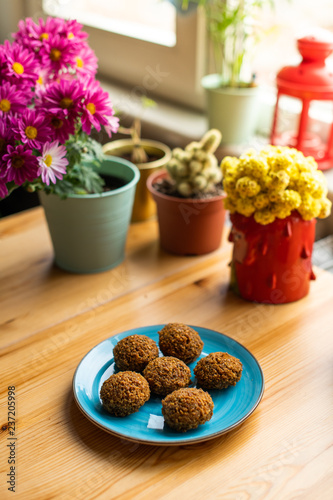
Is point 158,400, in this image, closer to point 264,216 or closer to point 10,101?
point 264,216

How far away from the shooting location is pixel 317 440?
0.63 metres

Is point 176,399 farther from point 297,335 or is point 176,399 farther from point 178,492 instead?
point 297,335

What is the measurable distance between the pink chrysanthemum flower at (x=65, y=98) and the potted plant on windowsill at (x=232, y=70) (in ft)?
1.79

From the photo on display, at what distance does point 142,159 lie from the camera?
116cm

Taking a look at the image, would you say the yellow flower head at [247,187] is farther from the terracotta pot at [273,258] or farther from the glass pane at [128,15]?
the glass pane at [128,15]

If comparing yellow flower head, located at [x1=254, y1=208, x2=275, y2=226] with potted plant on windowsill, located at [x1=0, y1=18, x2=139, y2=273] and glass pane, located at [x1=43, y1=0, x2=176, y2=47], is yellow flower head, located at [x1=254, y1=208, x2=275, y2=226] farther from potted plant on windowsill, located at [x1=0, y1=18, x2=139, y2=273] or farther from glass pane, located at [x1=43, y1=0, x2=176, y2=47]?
glass pane, located at [x1=43, y1=0, x2=176, y2=47]

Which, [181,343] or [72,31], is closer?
[181,343]

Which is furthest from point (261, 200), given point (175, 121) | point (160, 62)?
point (160, 62)

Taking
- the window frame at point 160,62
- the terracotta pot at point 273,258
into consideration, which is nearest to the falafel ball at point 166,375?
the terracotta pot at point 273,258

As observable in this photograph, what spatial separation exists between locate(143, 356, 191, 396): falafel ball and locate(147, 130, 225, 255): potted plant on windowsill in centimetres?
35

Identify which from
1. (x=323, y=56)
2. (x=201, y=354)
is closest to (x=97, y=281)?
(x=201, y=354)

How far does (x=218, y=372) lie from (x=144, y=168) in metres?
0.53

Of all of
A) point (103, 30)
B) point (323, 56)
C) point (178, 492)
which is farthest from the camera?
point (103, 30)

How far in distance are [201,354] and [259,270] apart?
0.61 feet
